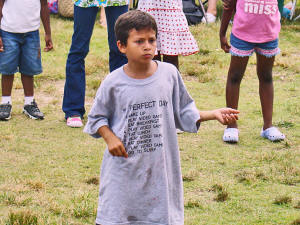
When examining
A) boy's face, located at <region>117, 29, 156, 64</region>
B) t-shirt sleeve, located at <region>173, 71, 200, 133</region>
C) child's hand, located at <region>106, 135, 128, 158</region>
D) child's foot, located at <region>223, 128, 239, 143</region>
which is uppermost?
boy's face, located at <region>117, 29, 156, 64</region>

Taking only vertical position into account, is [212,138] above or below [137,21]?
below

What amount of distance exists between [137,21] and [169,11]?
2415 millimetres

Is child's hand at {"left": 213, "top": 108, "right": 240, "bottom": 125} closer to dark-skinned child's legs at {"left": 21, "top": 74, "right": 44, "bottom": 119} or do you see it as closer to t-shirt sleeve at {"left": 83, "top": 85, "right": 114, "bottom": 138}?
t-shirt sleeve at {"left": 83, "top": 85, "right": 114, "bottom": 138}

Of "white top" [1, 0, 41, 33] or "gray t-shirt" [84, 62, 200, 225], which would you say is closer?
"gray t-shirt" [84, 62, 200, 225]

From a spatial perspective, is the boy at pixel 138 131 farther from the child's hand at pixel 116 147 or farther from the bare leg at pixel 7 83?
the bare leg at pixel 7 83

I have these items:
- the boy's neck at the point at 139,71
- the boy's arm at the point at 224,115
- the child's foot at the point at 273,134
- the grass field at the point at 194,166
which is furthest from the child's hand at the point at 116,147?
the child's foot at the point at 273,134

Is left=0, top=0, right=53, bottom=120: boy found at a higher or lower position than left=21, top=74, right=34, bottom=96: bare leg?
higher

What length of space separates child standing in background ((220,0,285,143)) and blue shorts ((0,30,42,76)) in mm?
1742

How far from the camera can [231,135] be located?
5023mm

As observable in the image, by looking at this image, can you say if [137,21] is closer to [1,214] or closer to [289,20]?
[1,214]

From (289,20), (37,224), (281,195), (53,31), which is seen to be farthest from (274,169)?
(289,20)

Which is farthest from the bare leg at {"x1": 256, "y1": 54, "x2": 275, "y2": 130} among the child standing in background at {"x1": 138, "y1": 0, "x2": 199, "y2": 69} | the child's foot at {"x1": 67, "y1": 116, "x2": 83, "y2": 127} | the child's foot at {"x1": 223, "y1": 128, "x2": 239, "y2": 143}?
the child's foot at {"x1": 67, "y1": 116, "x2": 83, "y2": 127}

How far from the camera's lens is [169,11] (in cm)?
511

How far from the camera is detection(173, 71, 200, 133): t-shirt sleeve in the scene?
2848 mm
